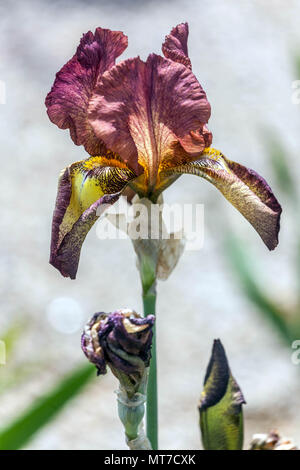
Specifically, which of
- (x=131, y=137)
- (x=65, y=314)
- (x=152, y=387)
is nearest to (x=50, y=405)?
(x=152, y=387)

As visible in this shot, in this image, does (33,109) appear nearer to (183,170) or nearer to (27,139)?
(27,139)

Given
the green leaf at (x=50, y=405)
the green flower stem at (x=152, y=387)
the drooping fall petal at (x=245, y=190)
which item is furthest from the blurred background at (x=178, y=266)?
the drooping fall petal at (x=245, y=190)

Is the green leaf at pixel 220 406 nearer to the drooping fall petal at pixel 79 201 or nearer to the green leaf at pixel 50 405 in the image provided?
the drooping fall petal at pixel 79 201

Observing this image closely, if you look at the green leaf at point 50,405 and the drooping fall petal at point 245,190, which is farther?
the green leaf at point 50,405

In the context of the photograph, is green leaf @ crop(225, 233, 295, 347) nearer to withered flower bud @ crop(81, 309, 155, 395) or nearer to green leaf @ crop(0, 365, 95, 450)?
green leaf @ crop(0, 365, 95, 450)

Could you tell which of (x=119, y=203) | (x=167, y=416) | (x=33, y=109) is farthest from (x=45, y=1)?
(x=119, y=203)

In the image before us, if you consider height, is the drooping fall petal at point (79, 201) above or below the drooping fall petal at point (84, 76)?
below

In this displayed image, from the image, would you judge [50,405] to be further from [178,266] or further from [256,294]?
[178,266]
